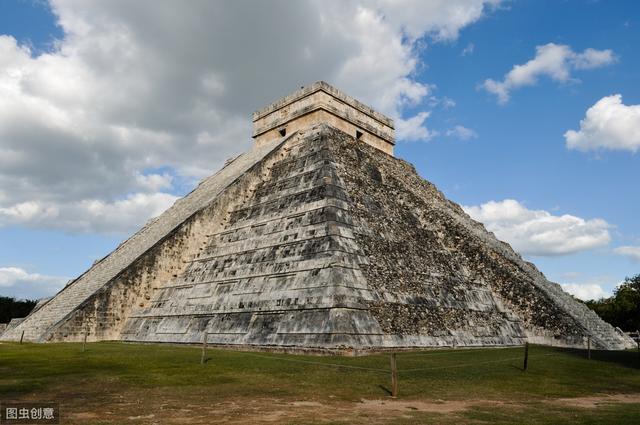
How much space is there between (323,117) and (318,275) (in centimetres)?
1096

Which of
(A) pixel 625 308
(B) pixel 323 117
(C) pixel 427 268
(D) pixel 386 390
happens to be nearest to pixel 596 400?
(D) pixel 386 390

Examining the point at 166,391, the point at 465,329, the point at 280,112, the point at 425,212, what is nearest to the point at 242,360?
the point at 166,391

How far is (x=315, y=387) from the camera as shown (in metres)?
9.18

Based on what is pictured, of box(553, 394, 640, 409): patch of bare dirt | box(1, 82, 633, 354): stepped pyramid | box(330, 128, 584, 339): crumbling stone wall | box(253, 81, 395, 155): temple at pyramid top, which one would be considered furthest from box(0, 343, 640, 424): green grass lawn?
box(253, 81, 395, 155): temple at pyramid top

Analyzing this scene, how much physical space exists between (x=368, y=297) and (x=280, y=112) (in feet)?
45.7

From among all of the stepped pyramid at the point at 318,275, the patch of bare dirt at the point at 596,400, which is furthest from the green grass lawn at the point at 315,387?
the stepped pyramid at the point at 318,275

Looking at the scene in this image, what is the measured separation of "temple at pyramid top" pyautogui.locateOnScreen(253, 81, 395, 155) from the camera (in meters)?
23.2

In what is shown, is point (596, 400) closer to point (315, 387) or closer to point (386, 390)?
point (386, 390)

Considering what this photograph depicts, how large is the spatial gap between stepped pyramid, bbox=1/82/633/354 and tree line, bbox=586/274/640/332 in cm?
2086

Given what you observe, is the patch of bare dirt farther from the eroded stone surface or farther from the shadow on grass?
the eroded stone surface

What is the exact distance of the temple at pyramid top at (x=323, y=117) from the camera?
76.0 ft

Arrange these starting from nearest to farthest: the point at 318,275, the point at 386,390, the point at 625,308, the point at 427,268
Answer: the point at 386,390, the point at 318,275, the point at 427,268, the point at 625,308

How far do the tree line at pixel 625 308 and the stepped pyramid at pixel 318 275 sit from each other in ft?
68.4

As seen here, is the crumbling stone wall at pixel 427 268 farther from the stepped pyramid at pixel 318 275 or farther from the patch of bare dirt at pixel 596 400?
the patch of bare dirt at pixel 596 400
